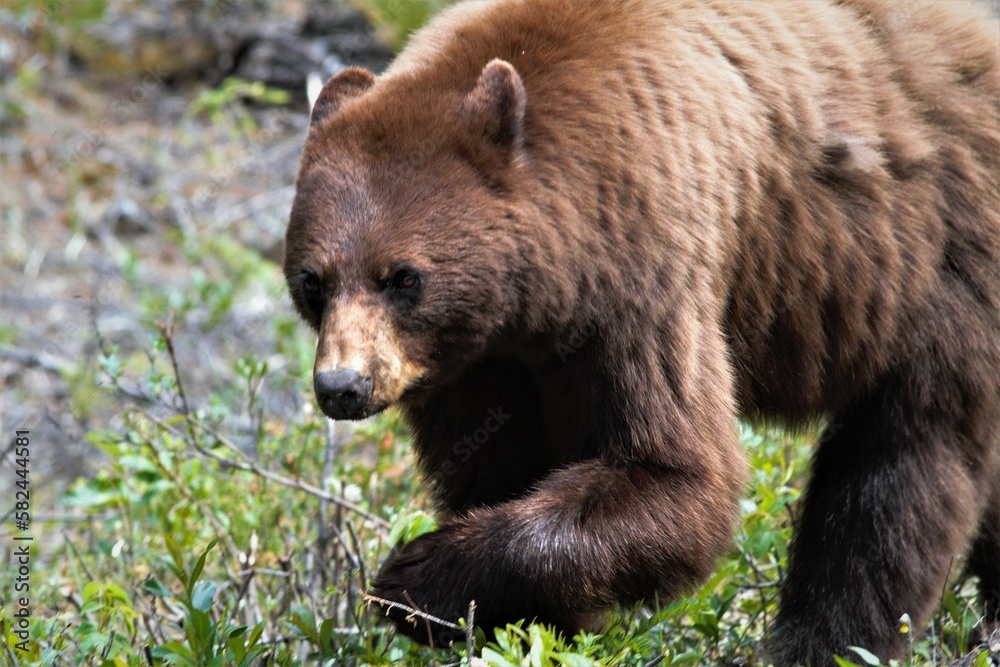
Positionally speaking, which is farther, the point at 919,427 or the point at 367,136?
the point at 919,427

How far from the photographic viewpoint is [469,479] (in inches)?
156

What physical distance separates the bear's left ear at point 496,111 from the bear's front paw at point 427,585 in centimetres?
112

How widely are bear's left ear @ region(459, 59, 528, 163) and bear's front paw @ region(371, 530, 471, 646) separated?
3.67 ft

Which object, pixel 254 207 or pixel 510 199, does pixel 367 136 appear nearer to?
pixel 510 199

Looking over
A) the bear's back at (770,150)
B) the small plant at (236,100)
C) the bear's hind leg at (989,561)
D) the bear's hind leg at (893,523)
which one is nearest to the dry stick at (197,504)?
the bear's back at (770,150)

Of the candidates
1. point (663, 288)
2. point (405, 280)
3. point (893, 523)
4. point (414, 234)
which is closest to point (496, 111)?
point (414, 234)

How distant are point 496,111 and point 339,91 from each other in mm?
593

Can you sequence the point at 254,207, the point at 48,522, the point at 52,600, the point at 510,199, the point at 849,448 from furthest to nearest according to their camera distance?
the point at 254,207 → the point at 48,522 → the point at 52,600 → the point at 849,448 → the point at 510,199

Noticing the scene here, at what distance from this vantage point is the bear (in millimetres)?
3391

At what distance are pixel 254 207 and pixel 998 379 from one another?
6.48 metres

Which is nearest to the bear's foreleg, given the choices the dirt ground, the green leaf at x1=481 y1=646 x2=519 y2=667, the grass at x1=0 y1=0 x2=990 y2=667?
the grass at x1=0 y1=0 x2=990 y2=667

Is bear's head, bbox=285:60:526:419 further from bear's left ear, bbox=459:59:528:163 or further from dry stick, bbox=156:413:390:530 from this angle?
dry stick, bbox=156:413:390:530

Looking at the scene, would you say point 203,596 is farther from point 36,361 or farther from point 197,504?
point 36,361

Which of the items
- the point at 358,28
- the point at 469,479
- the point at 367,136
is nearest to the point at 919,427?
the point at 469,479
